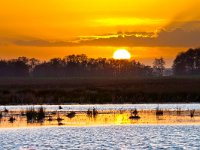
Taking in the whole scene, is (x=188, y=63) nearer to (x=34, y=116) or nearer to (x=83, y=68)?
(x=83, y=68)

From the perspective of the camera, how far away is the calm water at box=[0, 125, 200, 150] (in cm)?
2958

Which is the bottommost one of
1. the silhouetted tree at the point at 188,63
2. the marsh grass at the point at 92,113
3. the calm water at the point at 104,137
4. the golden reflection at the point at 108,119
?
the calm water at the point at 104,137

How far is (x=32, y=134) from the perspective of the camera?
3578 centimetres

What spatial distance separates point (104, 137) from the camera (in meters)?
33.8

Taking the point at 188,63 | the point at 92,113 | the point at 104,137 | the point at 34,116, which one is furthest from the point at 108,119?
the point at 188,63

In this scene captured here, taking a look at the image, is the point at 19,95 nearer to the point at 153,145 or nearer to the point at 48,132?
the point at 48,132

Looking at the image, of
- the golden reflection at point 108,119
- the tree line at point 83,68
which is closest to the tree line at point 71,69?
the tree line at point 83,68

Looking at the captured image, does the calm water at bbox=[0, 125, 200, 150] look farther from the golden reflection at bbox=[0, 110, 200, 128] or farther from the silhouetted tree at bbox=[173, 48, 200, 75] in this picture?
the silhouetted tree at bbox=[173, 48, 200, 75]

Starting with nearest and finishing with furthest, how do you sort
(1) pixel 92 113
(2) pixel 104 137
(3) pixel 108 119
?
(2) pixel 104 137, (3) pixel 108 119, (1) pixel 92 113

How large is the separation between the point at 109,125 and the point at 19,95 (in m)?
31.5

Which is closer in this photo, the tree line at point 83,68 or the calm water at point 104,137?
the calm water at point 104,137

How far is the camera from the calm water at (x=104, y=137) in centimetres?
2958

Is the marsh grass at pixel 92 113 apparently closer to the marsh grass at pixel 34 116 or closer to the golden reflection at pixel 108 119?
the golden reflection at pixel 108 119

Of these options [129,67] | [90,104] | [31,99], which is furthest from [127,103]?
[129,67]
